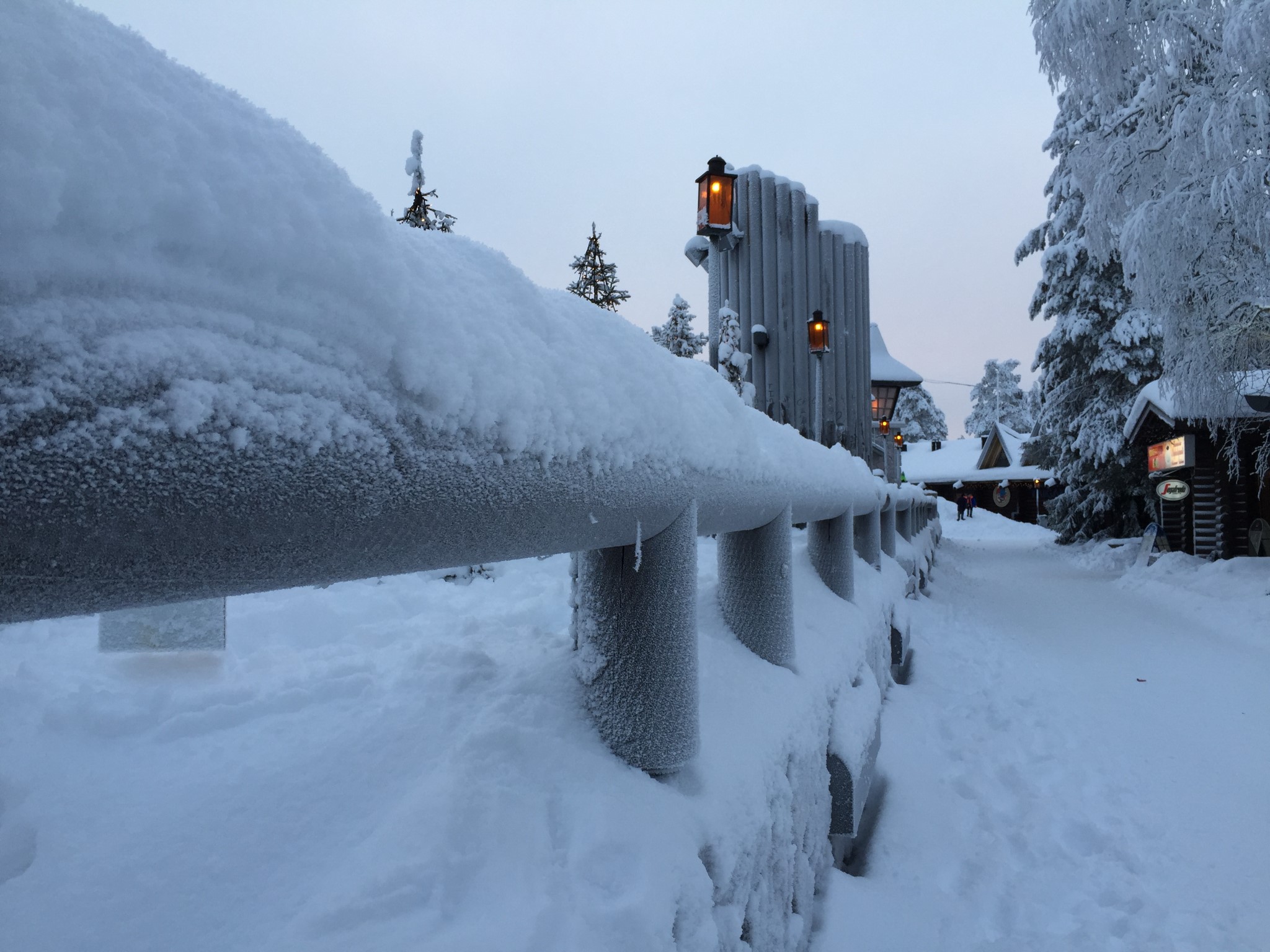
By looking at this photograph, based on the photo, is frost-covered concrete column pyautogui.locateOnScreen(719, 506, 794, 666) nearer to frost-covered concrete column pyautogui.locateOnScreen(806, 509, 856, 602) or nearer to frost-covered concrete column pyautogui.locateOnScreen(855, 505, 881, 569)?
frost-covered concrete column pyautogui.locateOnScreen(806, 509, 856, 602)

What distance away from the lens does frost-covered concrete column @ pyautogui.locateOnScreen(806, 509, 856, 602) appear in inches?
145

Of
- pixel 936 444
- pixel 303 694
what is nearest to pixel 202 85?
pixel 303 694

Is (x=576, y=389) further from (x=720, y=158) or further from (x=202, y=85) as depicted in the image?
(x=720, y=158)

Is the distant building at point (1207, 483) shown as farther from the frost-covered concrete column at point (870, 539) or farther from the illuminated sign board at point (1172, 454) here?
the frost-covered concrete column at point (870, 539)

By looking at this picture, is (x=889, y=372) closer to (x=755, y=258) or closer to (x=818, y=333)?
(x=755, y=258)

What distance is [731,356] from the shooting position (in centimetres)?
934

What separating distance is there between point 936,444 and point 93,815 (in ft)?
156

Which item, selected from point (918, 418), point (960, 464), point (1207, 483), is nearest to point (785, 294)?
point (1207, 483)

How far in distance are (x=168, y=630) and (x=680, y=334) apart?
22403 millimetres

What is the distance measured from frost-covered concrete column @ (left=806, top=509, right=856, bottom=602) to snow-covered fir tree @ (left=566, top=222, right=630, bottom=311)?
17.5 meters

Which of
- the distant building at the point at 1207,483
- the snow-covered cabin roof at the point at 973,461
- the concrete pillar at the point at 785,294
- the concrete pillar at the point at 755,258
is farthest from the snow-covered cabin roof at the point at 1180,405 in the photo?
the snow-covered cabin roof at the point at 973,461

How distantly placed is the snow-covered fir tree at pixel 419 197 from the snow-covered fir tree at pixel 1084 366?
13216 mm

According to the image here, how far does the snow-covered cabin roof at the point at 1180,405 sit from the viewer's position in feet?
27.7

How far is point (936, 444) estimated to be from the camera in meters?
43.9
